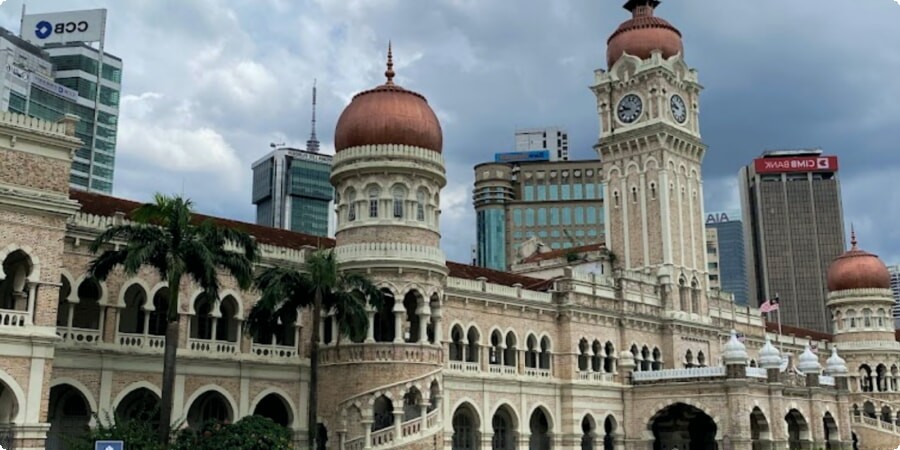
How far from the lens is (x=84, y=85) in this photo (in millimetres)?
116562

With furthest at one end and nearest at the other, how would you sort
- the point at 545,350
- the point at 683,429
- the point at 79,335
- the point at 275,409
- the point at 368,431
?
the point at 683,429 → the point at 545,350 → the point at 275,409 → the point at 368,431 → the point at 79,335

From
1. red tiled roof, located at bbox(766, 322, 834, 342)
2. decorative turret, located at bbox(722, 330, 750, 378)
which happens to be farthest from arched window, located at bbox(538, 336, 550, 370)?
red tiled roof, located at bbox(766, 322, 834, 342)

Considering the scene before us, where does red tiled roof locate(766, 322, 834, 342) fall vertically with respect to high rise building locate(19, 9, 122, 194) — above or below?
below

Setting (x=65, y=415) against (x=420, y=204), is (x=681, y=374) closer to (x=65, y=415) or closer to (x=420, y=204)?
(x=420, y=204)

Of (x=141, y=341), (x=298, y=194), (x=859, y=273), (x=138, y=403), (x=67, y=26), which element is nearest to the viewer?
(x=141, y=341)

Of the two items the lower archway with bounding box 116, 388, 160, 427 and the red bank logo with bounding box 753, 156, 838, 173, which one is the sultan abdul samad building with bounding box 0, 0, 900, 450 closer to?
the lower archway with bounding box 116, 388, 160, 427

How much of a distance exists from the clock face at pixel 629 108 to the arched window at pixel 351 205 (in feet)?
82.8

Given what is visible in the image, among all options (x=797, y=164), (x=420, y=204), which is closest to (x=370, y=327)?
(x=420, y=204)

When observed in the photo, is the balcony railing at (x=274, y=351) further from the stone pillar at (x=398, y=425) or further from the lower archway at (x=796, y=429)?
the lower archway at (x=796, y=429)

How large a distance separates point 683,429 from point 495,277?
12.6 metres

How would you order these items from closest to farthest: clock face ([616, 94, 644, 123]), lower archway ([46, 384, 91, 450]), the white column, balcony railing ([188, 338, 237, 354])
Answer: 1. the white column
2. lower archway ([46, 384, 91, 450])
3. balcony railing ([188, 338, 237, 354])
4. clock face ([616, 94, 644, 123])

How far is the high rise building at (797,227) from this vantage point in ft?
509

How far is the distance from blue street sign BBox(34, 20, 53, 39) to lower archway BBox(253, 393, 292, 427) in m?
90.4

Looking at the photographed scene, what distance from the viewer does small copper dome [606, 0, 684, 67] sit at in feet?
193
